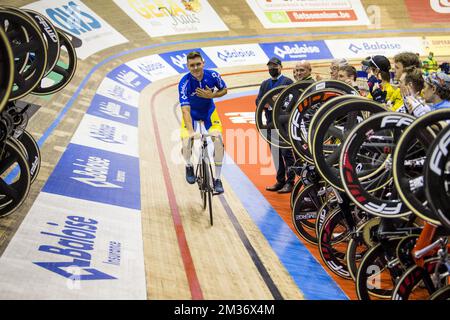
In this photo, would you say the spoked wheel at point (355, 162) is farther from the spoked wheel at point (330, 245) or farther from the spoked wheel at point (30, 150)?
the spoked wheel at point (30, 150)

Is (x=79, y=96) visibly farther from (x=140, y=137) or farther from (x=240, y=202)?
(x=240, y=202)

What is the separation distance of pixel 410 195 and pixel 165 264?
239 centimetres

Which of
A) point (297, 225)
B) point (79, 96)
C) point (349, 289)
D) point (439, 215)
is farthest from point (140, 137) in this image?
point (439, 215)

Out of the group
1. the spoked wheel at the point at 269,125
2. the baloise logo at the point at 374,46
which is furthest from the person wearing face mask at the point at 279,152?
the baloise logo at the point at 374,46

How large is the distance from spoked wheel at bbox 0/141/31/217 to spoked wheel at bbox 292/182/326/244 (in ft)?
8.50

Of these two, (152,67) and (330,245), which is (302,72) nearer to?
(330,245)

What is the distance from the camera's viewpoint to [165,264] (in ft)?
16.0

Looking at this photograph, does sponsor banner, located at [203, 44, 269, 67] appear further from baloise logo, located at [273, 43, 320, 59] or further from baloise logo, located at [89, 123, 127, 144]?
baloise logo, located at [89, 123, 127, 144]

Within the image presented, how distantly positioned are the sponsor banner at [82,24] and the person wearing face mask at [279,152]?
642 centimetres

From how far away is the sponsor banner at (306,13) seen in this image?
1714 centimetres

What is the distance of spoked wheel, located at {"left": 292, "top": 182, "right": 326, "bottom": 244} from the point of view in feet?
18.5

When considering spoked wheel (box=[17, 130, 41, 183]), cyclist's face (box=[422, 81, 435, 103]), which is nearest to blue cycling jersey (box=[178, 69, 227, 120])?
spoked wheel (box=[17, 130, 41, 183])

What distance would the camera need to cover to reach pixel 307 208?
19.1ft

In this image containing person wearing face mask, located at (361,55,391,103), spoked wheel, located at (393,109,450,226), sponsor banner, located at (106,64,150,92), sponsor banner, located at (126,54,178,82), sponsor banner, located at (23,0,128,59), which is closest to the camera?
spoked wheel, located at (393,109,450,226)
